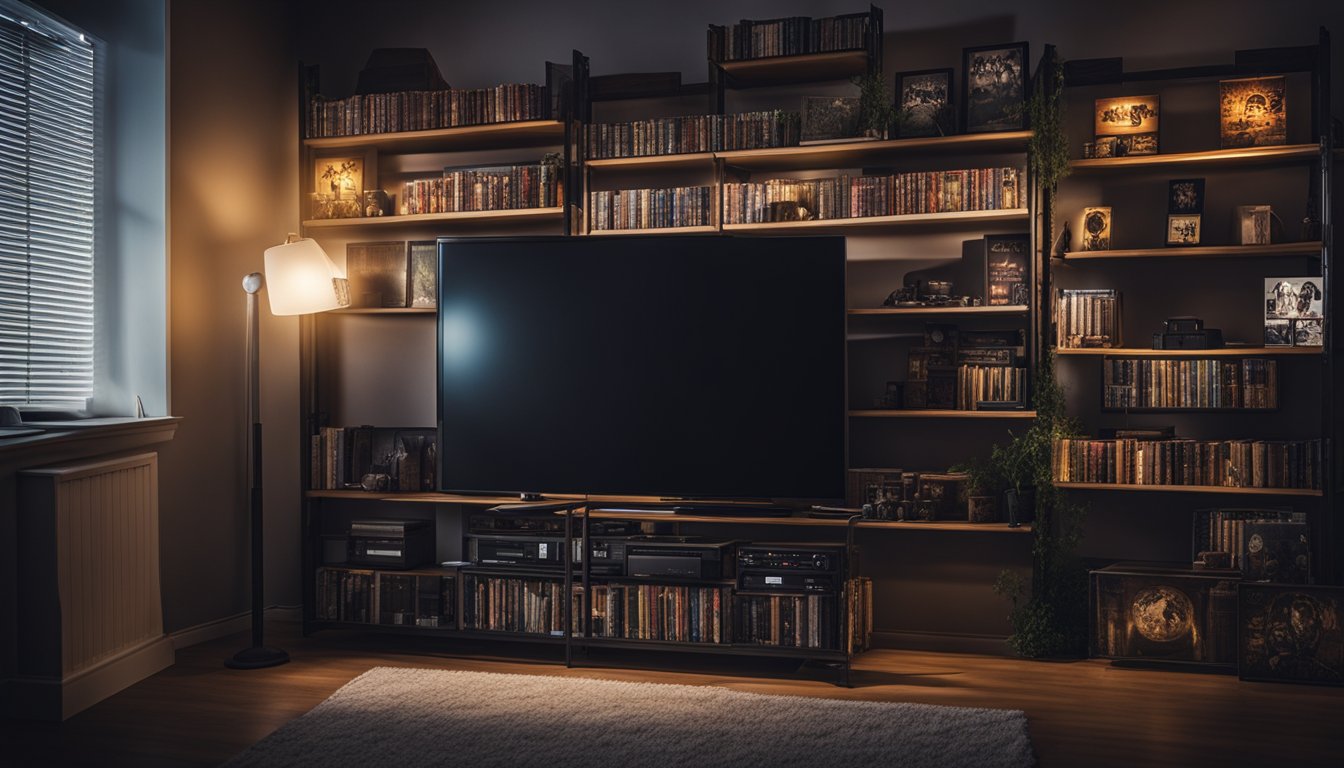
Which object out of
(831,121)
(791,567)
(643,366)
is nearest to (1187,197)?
(831,121)

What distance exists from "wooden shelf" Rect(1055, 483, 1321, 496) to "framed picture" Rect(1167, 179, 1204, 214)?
1032 millimetres

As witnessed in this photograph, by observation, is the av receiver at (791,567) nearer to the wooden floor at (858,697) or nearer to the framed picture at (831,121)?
the wooden floor at (858,697)

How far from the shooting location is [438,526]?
5.04 meters

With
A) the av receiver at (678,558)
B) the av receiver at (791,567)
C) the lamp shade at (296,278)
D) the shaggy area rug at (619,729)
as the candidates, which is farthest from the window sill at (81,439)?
the av receiver at (791,567)

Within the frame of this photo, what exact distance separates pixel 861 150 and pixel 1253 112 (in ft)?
4.62

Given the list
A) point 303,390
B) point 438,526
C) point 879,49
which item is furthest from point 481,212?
point 879,49

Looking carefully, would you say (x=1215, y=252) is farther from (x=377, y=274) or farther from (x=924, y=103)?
(x=377, y=274)

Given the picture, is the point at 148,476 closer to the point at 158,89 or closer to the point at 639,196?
the point at 158,89

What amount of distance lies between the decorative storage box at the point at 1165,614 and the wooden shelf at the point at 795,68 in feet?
7.09

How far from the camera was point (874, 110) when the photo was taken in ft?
14.4

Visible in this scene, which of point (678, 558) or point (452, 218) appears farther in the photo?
point (452, 218)

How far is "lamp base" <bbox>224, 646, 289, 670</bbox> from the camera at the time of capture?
4152 millimetres

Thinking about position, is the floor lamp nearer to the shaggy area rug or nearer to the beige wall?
the beige wall

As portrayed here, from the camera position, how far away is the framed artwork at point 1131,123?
13.9 ft
